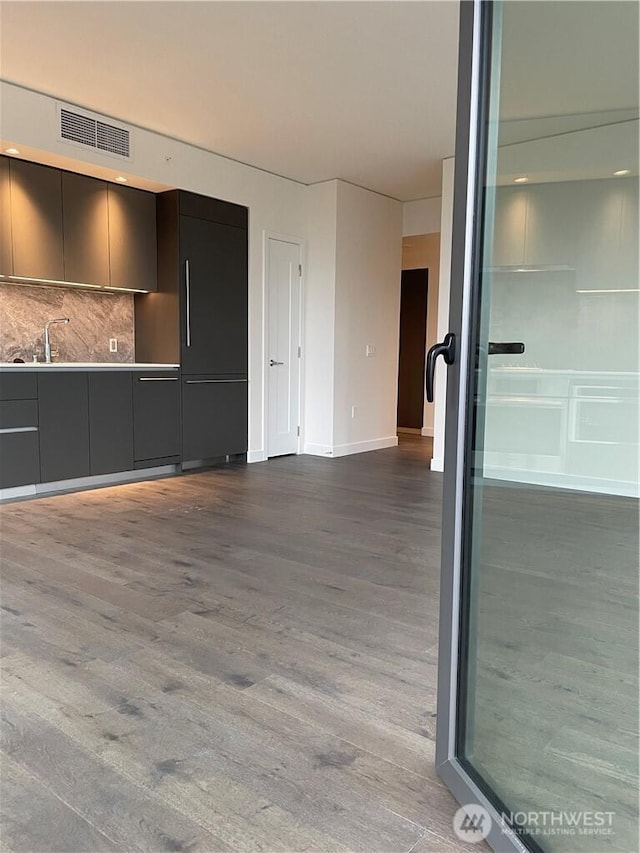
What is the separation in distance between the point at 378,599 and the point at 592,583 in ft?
5.00

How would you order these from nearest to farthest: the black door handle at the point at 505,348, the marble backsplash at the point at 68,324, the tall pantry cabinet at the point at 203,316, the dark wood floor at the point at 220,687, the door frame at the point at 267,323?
the black door handle at the point at 505,348 → the dark wood floor at the point at 220,687 → the marble backsplash at the point at 68,324 → the tall pantry cabinet at the point at 203,316 → the door frame at the point at 267,323

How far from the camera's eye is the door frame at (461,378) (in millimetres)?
1223

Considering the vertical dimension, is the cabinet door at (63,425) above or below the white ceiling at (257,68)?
below

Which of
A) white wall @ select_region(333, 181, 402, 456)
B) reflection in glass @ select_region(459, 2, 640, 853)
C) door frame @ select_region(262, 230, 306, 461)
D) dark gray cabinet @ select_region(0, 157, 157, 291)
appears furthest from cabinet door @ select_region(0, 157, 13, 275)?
reflection in glass @ select_region(459, 2, 640, 853)

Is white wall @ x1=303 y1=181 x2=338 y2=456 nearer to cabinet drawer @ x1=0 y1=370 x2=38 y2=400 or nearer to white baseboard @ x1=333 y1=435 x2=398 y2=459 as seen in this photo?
white baseboard @ x1=333 y1=435 x2=398 y2=459

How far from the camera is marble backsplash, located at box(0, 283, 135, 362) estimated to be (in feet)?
15.2

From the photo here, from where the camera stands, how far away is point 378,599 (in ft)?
8.26

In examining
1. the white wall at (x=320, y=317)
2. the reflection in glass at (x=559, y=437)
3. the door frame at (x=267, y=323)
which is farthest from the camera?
the white wall at (x=320, y=317)

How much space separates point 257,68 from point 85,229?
182cm

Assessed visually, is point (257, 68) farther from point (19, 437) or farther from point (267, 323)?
point (19, 437)
